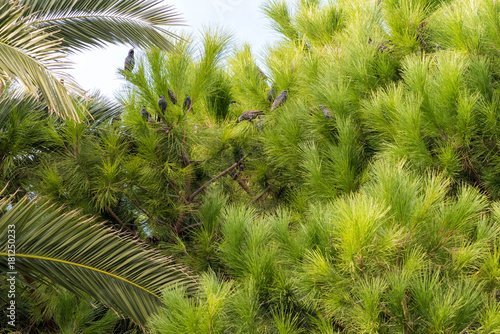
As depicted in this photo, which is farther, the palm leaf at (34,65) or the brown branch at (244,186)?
the brown branch at (244,186)

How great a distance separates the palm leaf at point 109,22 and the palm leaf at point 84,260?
194 centimetres

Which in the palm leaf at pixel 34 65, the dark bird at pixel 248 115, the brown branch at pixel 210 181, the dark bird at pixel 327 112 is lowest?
the brown branch at pixel 210 181

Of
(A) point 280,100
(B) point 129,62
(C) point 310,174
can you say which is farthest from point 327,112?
(B) point 129,62

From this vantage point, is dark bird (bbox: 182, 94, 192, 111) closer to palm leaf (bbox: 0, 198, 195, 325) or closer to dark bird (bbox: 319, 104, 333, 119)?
dark bird (bbox: 319, 104, 333, 119)

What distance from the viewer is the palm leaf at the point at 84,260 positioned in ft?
9.07

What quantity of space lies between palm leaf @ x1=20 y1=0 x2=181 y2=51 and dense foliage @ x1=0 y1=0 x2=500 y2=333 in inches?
13.0

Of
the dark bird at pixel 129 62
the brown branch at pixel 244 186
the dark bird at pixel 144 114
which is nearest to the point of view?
the dark bird at pixel 144 114

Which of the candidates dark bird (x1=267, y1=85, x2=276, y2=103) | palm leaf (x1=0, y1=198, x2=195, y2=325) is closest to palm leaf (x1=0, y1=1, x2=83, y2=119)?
palm leaf (x1=0, y1=198, x2=195, y2=325)

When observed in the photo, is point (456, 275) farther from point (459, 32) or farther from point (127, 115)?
point (127, 115)

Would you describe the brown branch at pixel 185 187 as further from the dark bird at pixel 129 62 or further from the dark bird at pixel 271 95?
the dark bird at pixel 271 95

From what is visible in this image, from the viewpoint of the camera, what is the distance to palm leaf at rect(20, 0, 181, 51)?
4.24 m

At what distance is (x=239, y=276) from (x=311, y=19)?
330 centimetres

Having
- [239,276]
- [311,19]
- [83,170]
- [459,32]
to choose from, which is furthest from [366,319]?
[311,19]

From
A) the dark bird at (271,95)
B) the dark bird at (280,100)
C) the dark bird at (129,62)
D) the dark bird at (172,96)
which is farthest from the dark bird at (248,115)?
the dark bird at (129,62)
